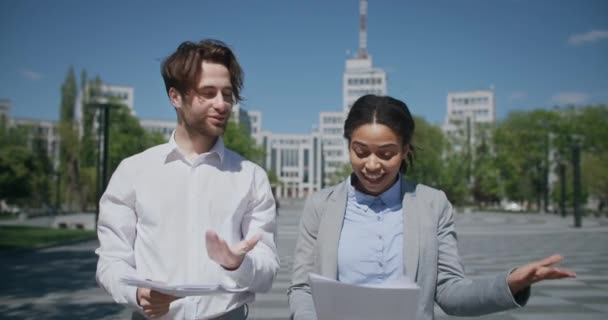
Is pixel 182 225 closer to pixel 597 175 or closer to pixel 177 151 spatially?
pixel 177 151

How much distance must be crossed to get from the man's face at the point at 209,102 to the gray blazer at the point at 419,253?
0.51 metres

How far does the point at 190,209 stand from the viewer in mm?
1875

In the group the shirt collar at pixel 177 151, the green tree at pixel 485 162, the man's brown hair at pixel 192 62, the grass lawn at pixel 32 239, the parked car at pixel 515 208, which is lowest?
the parked car at pixel 515 208

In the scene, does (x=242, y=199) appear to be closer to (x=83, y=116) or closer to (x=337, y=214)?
(x=337, y=214)

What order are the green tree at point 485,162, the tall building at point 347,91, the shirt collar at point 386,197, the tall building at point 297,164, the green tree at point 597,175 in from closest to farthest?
the shirt collar at point 386,197
the green tree at point 597,175
the green tree at point 485,162
the tall building at point 347,91
the tall building at point 297,164

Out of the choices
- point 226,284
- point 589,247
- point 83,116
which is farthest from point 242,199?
point 83,116

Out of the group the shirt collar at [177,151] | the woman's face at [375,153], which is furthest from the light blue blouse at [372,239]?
the shirt collar at [177,151]

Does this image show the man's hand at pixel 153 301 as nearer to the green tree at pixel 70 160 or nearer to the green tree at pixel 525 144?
the green tree at pixel 70 160

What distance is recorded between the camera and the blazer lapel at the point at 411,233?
196 cm

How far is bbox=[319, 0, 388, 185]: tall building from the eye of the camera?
4811 inches

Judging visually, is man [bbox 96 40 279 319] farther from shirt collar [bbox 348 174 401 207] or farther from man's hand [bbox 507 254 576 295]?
man's hand [bbox 507 254 576 295]

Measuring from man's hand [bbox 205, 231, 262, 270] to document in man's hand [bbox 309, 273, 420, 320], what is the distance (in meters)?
0.23

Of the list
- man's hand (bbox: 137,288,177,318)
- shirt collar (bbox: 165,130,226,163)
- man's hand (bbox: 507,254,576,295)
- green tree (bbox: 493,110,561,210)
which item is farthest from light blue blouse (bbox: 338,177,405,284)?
green tree (bbox: 493,110,561,210)

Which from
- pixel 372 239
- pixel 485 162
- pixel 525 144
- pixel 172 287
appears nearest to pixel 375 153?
pixel 372 239
